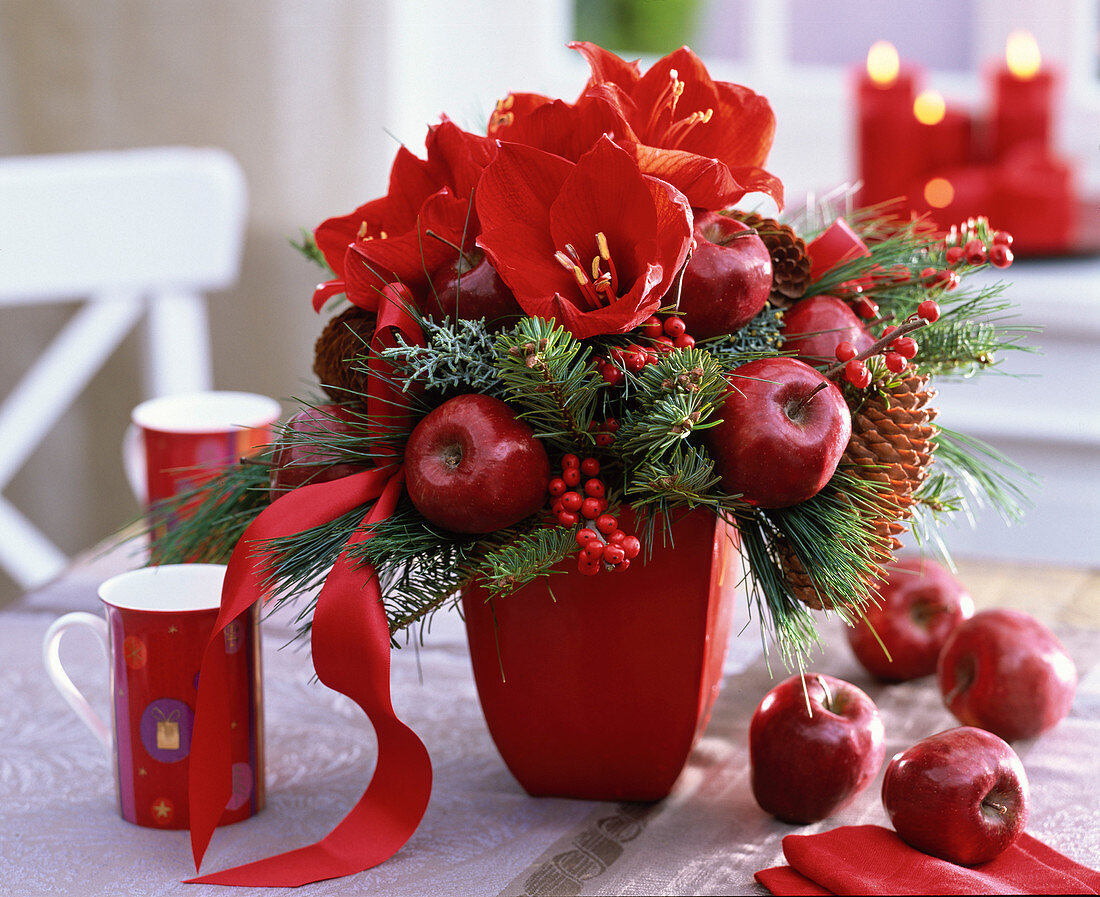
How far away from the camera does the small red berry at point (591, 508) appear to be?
52 cm

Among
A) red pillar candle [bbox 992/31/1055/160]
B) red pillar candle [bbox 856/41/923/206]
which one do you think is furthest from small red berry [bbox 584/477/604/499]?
red pillar candle [bbox 992/31/1055/160]

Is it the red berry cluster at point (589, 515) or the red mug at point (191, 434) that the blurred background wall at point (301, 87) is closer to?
the red mug at point (191, 434)

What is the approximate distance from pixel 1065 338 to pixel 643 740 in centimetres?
→ 116

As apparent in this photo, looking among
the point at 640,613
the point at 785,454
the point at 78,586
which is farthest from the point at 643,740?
the point at 78,586

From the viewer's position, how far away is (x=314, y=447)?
1.89 ft

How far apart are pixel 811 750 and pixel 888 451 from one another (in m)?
0.15

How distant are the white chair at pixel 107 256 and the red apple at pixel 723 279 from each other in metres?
0.99

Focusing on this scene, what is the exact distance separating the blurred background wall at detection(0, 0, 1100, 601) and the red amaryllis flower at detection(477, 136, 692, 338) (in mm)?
1086

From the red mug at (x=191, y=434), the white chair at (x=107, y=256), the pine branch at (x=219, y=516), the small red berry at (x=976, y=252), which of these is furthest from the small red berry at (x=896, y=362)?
the white chair at (x=107, y=256)

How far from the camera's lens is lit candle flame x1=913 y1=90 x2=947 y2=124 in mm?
1621

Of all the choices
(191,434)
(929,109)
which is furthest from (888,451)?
(929,109)

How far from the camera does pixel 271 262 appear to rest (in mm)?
1765

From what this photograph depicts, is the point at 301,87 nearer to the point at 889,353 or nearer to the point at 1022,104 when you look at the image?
the point at 1022,104

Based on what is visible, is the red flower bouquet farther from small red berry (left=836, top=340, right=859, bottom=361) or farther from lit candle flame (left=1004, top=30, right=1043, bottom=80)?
lit candle flame (left=1004, top=30, right=1043, bottom=80)
